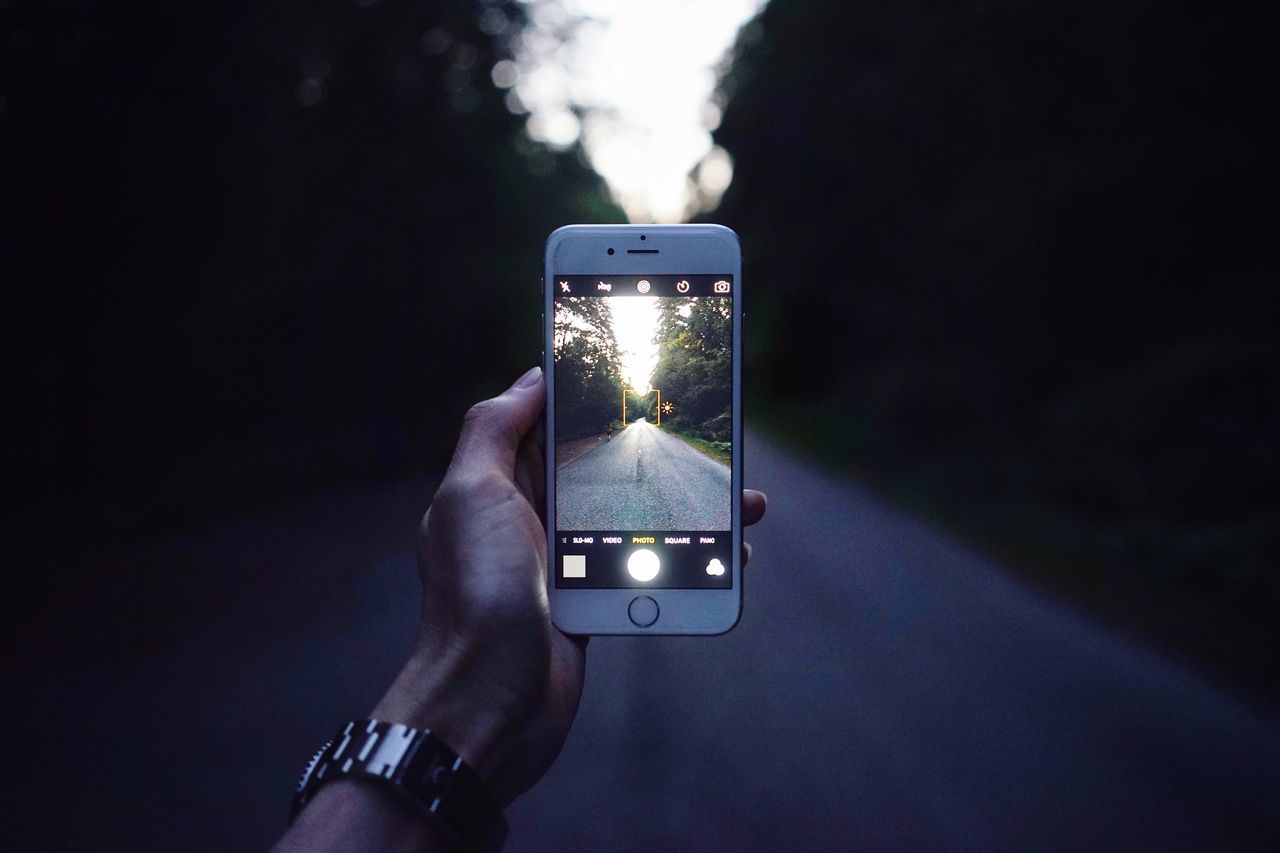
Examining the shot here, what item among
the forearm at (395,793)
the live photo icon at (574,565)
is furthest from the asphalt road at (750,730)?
the forearm at (395,793)

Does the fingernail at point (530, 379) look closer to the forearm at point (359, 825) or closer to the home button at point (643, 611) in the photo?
the home button at point (643, 611)

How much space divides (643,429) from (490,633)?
0.94 m

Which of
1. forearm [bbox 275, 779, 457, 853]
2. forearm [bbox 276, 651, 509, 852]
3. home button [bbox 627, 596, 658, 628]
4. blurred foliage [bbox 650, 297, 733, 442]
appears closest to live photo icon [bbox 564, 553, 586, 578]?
home button [bbox 627, 596, 658, 628]

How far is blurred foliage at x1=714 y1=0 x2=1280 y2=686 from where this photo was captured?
11.2 metres

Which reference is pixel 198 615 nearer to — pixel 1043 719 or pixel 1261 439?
pixel 1043 719

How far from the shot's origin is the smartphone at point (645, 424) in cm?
303

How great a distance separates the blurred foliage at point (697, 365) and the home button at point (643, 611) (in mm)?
532

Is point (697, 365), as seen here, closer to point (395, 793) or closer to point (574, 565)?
point (574, 565)

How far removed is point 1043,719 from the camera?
5.53 m

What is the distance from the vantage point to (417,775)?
1.82 metres

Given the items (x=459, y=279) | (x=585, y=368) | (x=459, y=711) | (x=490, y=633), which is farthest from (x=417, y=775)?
(x=459, y=279)

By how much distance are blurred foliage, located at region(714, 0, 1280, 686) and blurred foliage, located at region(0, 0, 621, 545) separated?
776 cm

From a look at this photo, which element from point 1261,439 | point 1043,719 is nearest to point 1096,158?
point 1261,439

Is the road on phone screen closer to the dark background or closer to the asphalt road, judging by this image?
the asphalt road
